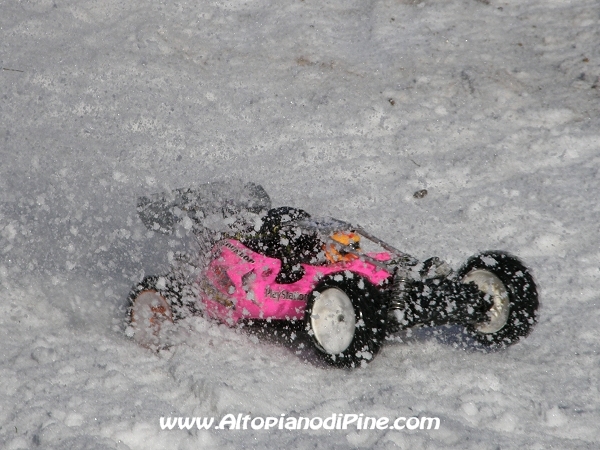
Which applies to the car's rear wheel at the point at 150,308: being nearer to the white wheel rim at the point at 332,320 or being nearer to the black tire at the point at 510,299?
the white wheel rim at the point at 332,320

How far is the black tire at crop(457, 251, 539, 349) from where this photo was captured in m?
3.34

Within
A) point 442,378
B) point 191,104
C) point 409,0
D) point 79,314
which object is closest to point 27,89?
point 191,104

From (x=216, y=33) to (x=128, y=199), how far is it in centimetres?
185

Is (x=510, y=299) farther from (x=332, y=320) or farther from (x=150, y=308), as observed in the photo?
(x=150, y=308)

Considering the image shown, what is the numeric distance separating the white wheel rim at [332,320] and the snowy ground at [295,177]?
19 cm

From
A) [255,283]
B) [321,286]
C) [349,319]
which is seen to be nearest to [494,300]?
[349,319]

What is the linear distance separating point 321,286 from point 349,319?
22 cm

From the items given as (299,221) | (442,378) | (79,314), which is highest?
(299,221)

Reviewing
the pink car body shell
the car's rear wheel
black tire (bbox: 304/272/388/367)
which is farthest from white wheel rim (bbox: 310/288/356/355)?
the car's rear wheel

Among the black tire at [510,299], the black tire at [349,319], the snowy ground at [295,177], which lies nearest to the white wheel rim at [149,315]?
the snowy ground at [295,177]

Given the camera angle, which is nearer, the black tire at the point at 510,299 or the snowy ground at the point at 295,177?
the snowy ground at the point at 295,177

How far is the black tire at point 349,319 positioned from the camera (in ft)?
10.1

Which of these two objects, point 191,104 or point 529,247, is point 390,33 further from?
point 529,247

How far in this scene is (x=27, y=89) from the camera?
4.97m
